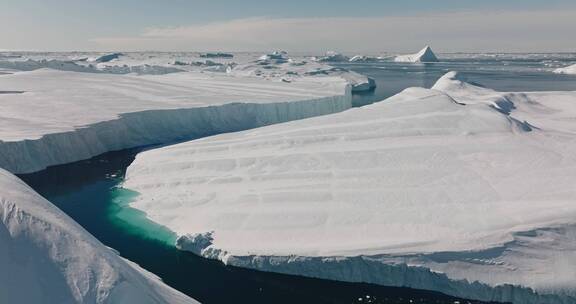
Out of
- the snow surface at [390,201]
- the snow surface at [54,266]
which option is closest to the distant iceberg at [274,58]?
the snow surface at [390,201]

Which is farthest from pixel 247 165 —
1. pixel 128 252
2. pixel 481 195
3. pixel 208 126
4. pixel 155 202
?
pixel 208 126

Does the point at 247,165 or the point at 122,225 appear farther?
the point at 247,165

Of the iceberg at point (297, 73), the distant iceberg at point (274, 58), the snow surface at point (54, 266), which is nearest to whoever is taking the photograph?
the snow surface at point (54, 266)

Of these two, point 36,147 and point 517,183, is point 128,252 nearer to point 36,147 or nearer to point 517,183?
point 36,147

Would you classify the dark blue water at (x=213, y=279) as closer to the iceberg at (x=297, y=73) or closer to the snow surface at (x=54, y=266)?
the snow surface at (x=54, y=266)

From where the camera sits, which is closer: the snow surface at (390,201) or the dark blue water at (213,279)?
the dark blue water at (213,279)

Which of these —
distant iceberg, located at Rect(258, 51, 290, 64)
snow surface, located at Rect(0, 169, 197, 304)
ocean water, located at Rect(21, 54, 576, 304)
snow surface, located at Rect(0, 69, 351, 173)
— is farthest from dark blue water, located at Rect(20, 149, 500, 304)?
distant iceberg, located at Rect(258, 51, 290, 64)
